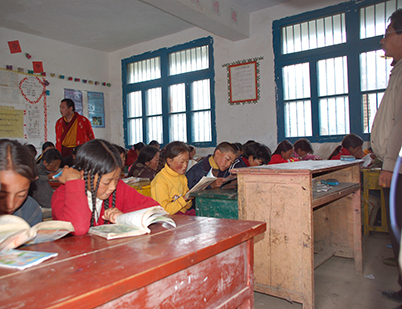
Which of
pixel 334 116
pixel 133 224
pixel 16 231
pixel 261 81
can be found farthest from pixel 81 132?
pixel 16 231

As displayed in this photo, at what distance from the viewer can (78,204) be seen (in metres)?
1.29

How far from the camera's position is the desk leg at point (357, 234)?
8.50ft

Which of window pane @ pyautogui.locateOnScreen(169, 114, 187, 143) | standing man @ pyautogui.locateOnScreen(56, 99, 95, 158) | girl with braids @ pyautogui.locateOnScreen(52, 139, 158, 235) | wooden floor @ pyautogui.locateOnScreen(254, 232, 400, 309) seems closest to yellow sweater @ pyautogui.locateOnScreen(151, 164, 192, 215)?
girl with braids @ pyautogui.locateOnScreen(52, 139, 158, 235)

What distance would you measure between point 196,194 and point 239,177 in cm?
38

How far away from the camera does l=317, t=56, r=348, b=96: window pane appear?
504cm

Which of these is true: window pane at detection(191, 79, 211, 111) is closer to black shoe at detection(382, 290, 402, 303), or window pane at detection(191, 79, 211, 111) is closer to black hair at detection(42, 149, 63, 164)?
black hair at detection(42, 149, 63, 164)

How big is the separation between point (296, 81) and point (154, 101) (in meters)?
3.24

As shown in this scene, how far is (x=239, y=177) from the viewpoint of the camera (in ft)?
7.04

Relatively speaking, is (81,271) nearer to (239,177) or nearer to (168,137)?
(239,177)

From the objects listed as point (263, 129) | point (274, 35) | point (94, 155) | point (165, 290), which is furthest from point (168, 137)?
point (165, 290)

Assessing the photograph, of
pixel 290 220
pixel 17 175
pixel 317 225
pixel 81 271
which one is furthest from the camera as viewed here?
pixel 317 225

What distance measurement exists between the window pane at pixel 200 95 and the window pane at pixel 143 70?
105cm

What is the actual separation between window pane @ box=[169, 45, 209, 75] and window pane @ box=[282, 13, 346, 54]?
1.64 m

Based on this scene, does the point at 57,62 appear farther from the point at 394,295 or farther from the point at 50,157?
the point at 394,295
